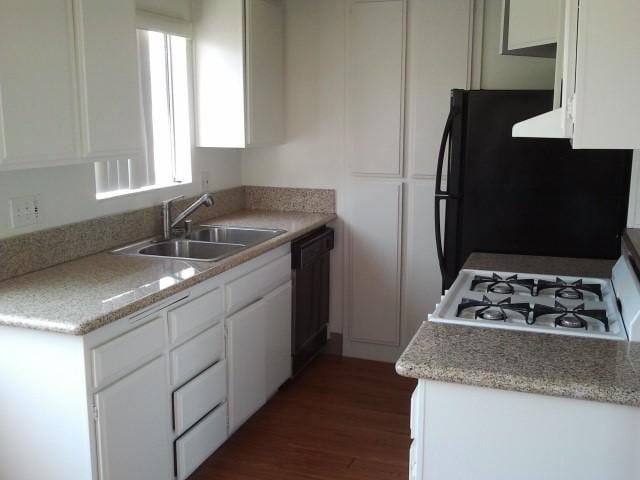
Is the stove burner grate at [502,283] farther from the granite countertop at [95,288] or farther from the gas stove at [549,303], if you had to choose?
the granite countertop at [95,288]

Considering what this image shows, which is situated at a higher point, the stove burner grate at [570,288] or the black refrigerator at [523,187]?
the black refrigerator at [523,187]

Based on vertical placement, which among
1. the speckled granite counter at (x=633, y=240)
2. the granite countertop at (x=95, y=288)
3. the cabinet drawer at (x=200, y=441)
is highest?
the speckled granite counter at (x=633, y=240)

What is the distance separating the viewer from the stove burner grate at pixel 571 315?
204 centimetres

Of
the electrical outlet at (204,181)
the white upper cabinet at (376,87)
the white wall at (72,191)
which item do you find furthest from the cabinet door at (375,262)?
the white wall at (72,191)

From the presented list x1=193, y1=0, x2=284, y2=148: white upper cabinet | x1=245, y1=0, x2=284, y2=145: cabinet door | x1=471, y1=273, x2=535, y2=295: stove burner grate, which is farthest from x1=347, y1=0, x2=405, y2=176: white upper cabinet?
x1=471, y1=273, x2=535, y2=295: stove burner grate

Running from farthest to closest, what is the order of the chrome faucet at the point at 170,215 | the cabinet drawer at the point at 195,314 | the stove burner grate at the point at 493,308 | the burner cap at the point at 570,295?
the chrome faucet at the point at 170,215 → the cabinet drawer at the point at 195,314 → the burner cap at the point at 570,295 → the stove burner grate at the point at 493,308

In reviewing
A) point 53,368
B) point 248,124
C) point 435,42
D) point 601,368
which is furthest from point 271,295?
point 601,368

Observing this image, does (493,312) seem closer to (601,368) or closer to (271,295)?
(601,368)

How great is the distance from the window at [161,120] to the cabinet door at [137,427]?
41.4 inches

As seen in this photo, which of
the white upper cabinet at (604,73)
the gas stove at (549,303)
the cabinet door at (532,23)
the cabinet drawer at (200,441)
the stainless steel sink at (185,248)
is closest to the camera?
the white upper cabinet at (604,73)

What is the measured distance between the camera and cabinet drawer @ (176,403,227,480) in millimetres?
2625

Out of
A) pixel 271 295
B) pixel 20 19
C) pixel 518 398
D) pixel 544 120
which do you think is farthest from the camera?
pixel 271 295

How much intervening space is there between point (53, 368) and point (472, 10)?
107 inches

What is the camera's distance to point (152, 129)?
134 inches
